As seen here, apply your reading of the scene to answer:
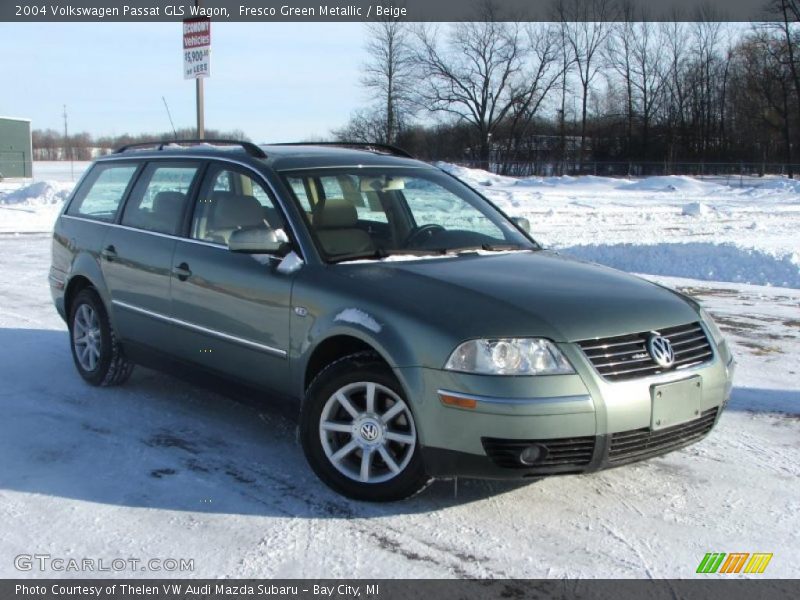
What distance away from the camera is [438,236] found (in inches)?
197

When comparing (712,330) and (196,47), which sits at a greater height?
(196,47)

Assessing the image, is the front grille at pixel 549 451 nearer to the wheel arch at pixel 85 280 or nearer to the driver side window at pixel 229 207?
the driver side window at pixel 229 207

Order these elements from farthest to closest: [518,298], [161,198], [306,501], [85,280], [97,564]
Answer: [85,280], [161,198], [306,501], [518,298], [97,564]

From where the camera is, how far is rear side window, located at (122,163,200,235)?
5.42 metres

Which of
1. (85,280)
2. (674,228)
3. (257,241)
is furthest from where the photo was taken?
(674,228)

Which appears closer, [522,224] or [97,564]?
[97,564]

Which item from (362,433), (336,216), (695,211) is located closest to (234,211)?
(336,216)

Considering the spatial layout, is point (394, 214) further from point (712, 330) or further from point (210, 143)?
point (712, 330)

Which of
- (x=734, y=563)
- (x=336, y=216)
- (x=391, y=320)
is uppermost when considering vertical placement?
(x=336, y=216)

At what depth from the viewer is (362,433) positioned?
13.5ft

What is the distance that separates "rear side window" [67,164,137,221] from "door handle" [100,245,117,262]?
250mm

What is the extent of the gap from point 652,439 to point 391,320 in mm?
1272

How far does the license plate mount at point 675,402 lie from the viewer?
3.83 meters

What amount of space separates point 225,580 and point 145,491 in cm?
109
